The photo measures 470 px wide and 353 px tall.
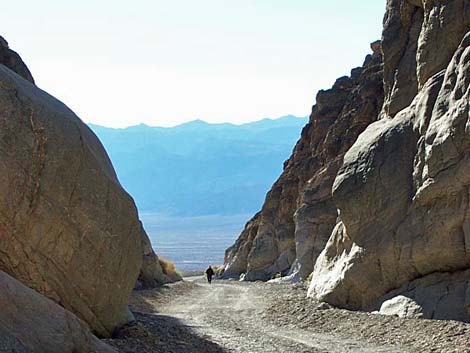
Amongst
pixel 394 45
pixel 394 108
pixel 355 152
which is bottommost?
pixel 355 152

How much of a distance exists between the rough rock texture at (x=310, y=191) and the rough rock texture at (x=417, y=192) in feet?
61.0

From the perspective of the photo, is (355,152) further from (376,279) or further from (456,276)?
(456,276)

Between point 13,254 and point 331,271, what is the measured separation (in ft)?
51.5

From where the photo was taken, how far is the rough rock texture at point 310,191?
46.5 meters

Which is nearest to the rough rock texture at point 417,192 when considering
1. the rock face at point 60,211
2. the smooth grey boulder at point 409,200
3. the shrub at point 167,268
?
the smooth grey boulder at point 409,200

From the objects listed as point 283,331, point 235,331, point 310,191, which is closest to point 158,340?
point 235,331

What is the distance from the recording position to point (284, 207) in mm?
63375

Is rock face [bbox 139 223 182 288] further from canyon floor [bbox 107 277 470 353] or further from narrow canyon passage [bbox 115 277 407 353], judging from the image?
canyon floor [bbox 107 277 470 353]

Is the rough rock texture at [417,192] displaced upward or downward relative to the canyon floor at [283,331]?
upward

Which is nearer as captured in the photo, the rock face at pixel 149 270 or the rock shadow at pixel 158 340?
the rock shadow at pixel 158 340

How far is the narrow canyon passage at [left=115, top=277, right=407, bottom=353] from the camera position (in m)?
17.1

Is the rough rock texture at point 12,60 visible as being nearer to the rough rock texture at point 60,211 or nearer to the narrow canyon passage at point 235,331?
the narrow canyon passage at point 235,331

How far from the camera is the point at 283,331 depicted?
20891mm

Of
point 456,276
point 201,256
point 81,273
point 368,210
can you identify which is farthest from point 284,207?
point 201,256
